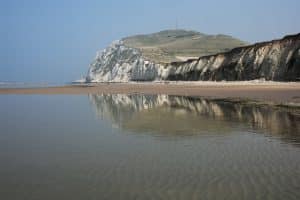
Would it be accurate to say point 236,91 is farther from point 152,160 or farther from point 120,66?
point 120,66

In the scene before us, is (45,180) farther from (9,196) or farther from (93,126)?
(93,126)

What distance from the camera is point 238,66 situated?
56.6 meters

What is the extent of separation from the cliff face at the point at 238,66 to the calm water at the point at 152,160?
107 ft

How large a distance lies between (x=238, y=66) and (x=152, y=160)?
50397mm

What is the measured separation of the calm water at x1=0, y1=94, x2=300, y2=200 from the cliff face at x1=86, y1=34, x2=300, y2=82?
32.6 meters

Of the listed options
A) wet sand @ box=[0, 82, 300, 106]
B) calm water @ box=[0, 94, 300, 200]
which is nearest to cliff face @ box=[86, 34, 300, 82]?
wet sand @ box=[0, 82, 300, 106]

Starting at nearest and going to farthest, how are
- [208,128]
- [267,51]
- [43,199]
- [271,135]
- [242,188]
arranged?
[43,199] < [242,188] < [271,135] < [208,128] < [267,51]

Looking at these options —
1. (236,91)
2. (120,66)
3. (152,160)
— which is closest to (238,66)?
(236,91)

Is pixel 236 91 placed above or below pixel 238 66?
below

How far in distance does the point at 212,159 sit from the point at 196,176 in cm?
158

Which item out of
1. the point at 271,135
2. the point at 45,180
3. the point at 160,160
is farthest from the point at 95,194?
the point at 271,135

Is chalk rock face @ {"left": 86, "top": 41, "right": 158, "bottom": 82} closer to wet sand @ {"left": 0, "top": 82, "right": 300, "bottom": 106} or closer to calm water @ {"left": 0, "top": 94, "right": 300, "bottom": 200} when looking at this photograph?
wet sand @ {"left": 0, "top": 82, "right": 300, "bottom": 106}

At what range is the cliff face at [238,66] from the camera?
45.2 metres

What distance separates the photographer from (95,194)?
6020 mm
